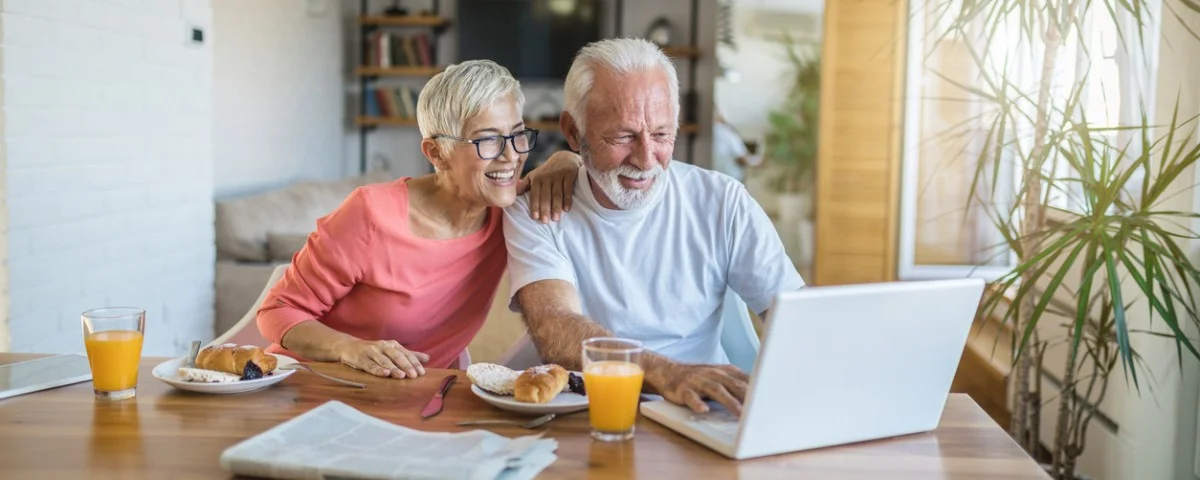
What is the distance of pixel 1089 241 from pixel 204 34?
3032 millimetres

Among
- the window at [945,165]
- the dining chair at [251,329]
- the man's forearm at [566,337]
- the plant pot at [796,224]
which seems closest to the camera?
the man's forearm at [566,337]

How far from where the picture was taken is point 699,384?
147 centimetres

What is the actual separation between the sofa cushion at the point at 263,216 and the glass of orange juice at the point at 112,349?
110 inches

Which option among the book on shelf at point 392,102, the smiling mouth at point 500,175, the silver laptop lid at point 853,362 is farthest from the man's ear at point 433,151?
the book on shelf at point 392,102

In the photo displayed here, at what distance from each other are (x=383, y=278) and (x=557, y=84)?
513cm

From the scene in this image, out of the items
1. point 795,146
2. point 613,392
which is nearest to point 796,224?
point 795,146

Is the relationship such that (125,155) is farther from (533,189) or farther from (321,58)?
(321,58)

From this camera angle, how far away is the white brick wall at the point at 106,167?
292 cm

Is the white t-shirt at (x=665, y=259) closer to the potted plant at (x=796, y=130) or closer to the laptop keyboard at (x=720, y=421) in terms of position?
the laptop keyboard at (x=720, y=421)

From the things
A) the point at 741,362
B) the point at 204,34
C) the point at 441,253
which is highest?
the point at 204,34

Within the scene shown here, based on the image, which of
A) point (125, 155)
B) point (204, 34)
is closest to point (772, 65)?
point (204, 34)

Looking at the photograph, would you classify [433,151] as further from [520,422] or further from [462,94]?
[520,422]

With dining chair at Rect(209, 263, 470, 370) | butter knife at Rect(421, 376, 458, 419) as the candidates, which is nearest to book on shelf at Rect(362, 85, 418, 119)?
dining chair at Rect(209, 263, 470, 370)

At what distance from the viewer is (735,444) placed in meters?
1.29
